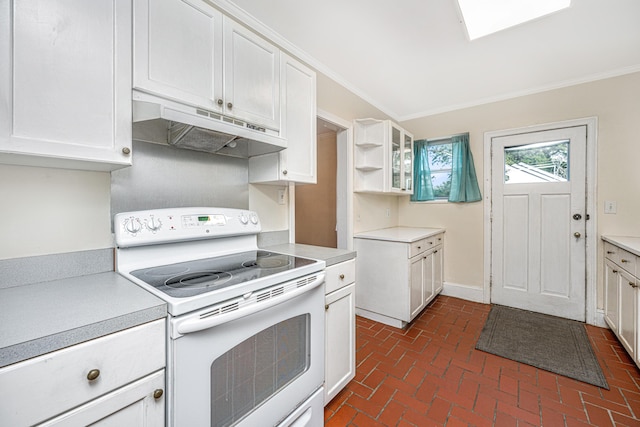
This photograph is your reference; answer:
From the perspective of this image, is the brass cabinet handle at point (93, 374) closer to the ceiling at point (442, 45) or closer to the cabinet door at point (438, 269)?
the ceiling at point (442, 45)

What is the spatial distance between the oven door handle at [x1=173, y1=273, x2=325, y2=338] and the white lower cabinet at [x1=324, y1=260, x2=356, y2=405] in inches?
15.9

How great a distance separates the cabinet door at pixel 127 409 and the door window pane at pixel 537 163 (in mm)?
3750

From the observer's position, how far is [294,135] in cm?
180

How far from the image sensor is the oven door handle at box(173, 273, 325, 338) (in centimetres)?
84

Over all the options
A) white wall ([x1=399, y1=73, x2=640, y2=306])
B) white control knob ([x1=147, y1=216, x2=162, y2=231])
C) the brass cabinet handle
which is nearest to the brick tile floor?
white wall ([x1=399, y1=73, x2=640, y2=306])

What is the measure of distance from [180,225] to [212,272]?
0.36m

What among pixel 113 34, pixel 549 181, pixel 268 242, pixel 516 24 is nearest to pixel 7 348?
pixel 113 34

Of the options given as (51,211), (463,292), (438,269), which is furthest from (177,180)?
(463,292)

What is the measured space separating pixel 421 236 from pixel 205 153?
2239 millimetres

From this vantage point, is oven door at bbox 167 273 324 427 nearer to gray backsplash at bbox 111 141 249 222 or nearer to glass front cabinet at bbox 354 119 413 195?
gray backsplash at bbox 111 141 249 222

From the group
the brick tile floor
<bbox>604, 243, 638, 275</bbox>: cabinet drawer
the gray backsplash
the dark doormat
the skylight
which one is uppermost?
the skylight

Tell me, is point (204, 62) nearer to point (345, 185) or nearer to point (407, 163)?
point (345, 185)

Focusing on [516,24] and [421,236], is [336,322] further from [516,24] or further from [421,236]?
[516,24]

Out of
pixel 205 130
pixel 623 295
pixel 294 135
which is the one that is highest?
pixel 294 135
